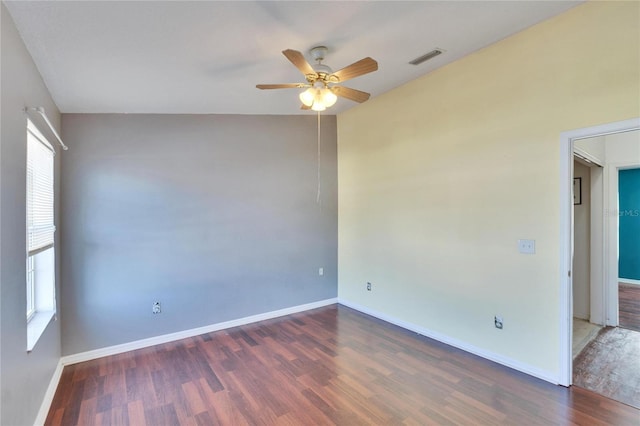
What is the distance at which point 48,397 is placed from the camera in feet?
8.16

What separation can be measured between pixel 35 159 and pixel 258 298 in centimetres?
279

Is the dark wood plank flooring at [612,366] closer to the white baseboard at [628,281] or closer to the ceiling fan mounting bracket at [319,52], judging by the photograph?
the white baseboard at [628,281]

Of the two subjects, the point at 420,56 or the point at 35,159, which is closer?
the point at 35,159

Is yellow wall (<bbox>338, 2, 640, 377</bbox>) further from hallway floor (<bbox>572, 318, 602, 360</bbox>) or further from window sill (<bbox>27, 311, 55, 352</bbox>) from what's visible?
window sill (<bbox>27, 311, 55, 352</bbox>)

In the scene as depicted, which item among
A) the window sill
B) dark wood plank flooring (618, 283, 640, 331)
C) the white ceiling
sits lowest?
dark wood plank flooring (618, 283, 640, 331)

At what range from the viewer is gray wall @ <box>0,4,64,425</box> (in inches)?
64.7

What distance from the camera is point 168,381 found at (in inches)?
112

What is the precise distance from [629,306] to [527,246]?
2.98 m

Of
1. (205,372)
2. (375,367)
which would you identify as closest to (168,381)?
A: (205,372)

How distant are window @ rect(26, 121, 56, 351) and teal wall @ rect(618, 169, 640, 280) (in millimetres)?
6473

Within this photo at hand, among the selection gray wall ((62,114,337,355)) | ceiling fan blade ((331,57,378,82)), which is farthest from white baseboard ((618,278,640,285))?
ceiling fan blade ((331,57,378,82))

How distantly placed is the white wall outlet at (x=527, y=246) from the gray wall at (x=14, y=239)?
11.8ft

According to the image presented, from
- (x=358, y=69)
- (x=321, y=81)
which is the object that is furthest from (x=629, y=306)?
(x=321, y=81)

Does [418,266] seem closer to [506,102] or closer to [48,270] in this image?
[506,102]
